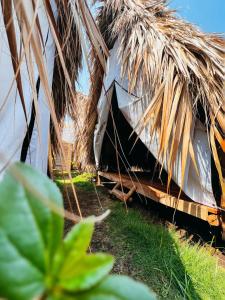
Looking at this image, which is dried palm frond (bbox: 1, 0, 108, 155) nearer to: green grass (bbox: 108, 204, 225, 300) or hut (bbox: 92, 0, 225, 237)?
hut (bbox: 92, 0, 225, 237)

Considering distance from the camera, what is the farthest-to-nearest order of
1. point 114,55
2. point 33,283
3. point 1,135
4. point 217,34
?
point 114,55 → point 217,34 → point 1,135 → point 33,283

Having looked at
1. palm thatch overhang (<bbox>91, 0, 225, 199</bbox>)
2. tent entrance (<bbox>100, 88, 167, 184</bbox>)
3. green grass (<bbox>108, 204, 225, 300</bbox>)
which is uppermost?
palm thatch overhang (<bbox>91, 0, 225, 199</bbox>)

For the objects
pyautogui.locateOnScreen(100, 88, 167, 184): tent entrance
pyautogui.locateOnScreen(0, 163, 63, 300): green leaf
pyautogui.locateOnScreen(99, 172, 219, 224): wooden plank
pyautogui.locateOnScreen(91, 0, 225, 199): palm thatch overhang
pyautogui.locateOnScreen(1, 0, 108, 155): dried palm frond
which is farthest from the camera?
pyautogui.locateOnScreen(100, 88, 167, 184): tent entrance

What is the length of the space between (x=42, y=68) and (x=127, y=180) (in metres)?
2.92

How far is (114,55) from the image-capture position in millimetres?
2734

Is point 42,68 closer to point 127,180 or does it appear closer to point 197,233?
point 197,233

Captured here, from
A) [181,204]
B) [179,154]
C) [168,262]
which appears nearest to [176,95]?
[179,154]

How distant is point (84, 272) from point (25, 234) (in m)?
0.03

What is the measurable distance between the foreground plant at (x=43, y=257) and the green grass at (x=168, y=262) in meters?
1.53

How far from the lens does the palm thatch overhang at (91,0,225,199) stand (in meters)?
1.91

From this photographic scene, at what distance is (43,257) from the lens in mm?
121

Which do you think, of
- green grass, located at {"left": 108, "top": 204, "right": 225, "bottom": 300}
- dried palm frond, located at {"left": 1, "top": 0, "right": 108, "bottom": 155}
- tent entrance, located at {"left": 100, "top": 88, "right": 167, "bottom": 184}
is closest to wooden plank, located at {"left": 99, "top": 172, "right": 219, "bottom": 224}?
green grass, located at {"left": 108, "top": 204, "right": 225, "bottom": 300}

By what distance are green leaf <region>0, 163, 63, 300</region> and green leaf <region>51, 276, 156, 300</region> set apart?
0.01 meters

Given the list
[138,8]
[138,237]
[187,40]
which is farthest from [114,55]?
[138,237]
